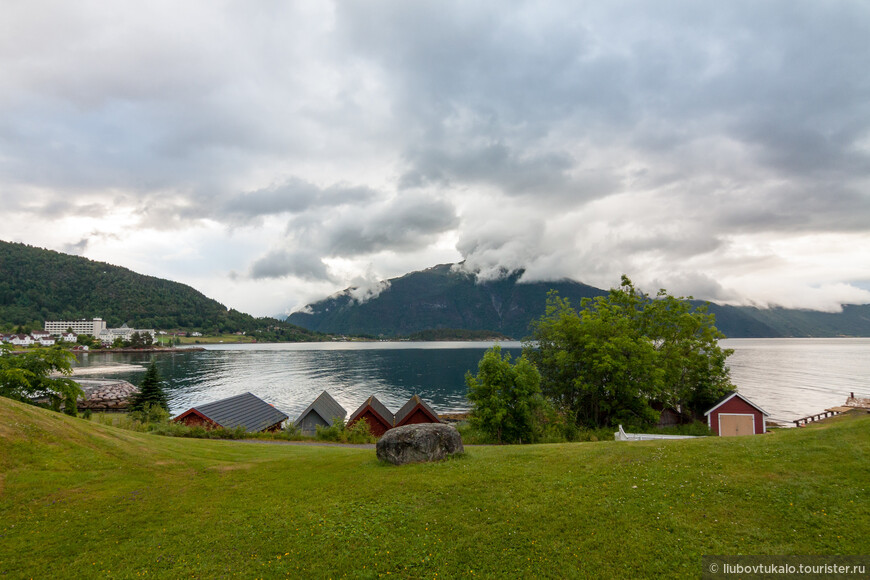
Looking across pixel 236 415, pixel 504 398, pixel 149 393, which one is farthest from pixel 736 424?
pixel 149 393

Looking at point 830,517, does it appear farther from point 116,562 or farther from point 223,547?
point 116,562

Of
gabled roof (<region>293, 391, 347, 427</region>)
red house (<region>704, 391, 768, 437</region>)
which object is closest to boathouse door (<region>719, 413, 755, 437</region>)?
red house (<region>704, 391, 768, 437</region>)

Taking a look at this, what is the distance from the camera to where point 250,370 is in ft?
375

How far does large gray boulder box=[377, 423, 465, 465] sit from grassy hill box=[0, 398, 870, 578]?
3.22 ft

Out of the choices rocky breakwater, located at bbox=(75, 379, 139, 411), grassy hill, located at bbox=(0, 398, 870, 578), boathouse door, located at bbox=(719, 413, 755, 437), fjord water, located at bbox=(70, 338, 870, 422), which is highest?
grassy hill, located at bbox=(0, 398, 870, 578)

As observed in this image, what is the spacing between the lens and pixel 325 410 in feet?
126

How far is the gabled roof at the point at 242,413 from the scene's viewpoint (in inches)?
1319

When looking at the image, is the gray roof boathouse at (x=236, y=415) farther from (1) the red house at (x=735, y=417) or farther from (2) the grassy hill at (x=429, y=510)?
(1) the red house at (x=735, y=417)

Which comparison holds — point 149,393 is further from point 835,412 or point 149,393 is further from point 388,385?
point 835,412

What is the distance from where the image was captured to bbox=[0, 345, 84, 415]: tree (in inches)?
845

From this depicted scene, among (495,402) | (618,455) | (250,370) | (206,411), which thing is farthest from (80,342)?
(618,455)

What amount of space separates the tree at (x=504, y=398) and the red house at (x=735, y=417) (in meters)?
18.3

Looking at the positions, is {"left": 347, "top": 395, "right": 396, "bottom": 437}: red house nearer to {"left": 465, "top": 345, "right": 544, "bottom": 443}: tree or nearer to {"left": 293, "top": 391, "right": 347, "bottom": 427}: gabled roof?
{"left": 293, "top": 391, "right": 347, "bottom": 427}: gabled roof

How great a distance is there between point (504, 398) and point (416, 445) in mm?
15241
